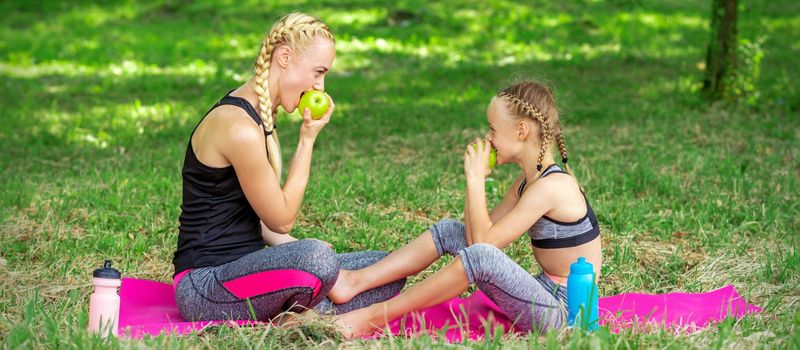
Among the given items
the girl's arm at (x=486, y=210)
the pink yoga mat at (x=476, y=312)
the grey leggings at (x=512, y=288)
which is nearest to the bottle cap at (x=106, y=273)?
the pink yoga mat at (x=476, y=312)

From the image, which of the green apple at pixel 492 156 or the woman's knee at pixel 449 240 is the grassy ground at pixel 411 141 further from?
the woman's knee at pixel 449 240

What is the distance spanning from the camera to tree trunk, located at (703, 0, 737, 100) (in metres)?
8.85

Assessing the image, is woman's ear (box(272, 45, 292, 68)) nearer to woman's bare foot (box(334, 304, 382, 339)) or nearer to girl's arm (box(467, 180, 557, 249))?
girl's arm (box(467, 180, 557, 249))

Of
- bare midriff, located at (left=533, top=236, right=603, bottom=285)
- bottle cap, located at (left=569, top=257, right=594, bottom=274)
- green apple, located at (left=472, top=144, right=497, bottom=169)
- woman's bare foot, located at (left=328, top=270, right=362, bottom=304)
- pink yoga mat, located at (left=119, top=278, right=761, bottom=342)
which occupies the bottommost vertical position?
pink yoga mat, located at (left=119, top=278, right=761, bottom=342)

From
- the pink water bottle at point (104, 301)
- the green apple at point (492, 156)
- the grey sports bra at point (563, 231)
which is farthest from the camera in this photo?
the green apple at point (492, 156)

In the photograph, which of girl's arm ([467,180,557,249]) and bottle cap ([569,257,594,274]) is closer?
bottle cap ([569,257,594,274])

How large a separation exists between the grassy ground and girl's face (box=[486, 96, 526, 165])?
35 cm

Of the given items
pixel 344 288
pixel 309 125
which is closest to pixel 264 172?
pixel 309 125

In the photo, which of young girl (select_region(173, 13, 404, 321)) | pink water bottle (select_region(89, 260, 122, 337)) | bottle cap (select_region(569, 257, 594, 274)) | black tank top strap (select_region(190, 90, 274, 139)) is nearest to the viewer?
pink water bottle (select_region(89, 260, 122, 337))

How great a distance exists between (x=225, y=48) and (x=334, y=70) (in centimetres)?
211

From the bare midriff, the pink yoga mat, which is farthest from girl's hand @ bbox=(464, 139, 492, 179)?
the pink yoga mat

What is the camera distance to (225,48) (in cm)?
1280

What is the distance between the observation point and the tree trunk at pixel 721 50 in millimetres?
8852

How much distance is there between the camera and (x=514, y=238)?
3982 millimetres
